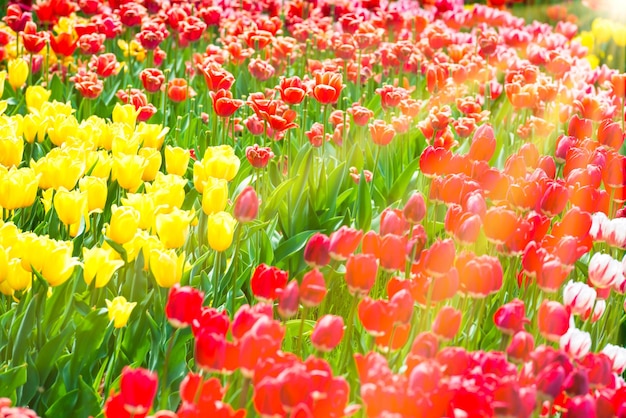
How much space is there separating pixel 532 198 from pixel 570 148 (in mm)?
667

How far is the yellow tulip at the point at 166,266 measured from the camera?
2.11m

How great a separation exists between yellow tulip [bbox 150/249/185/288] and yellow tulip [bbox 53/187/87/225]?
407 mm

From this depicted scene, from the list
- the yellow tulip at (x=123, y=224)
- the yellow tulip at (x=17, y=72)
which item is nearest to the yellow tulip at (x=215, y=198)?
the yellow tulip at (x=123, y=224)

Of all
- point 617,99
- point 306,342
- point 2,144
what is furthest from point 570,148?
point 2,144

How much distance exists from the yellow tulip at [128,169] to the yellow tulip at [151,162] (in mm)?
154

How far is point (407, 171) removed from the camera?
366 centimetres

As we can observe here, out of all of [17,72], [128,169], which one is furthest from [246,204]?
[17,72]

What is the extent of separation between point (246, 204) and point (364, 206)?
1063 mm

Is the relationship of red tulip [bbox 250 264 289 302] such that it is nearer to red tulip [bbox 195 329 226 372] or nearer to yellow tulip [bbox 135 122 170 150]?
red tulip [bbox 195 329 226 372]

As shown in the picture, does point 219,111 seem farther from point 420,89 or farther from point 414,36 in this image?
point 414,36

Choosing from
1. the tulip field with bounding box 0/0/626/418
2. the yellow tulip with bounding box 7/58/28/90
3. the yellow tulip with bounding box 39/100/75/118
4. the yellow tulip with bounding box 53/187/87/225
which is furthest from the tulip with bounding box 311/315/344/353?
the yellow tulip with bounding box 7/58/28/90

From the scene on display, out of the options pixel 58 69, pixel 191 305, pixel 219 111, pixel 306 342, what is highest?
pixel 191 305

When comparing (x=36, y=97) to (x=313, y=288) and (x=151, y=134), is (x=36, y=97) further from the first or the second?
(x=313, y=288)

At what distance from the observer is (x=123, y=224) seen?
226 centimetres
